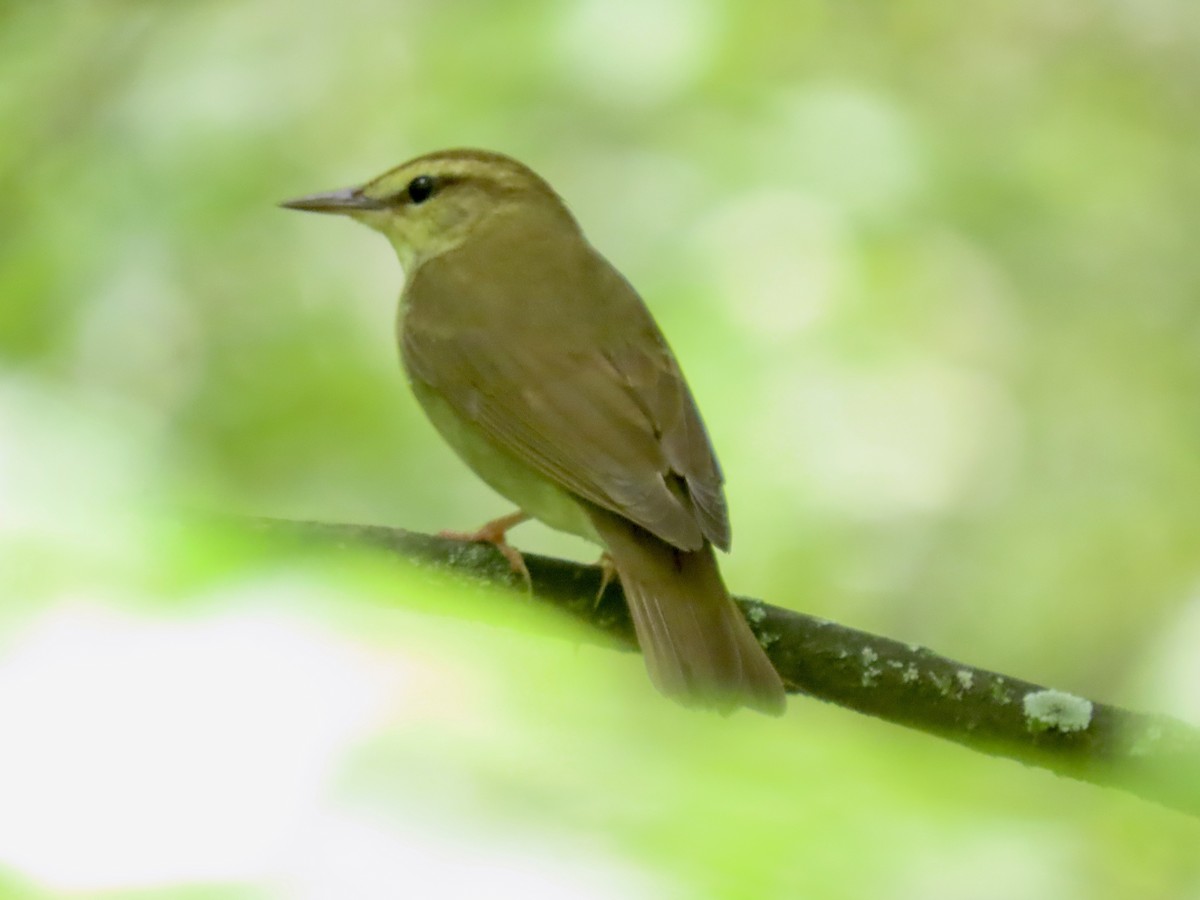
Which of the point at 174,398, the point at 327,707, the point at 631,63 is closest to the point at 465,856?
the point at 327,707

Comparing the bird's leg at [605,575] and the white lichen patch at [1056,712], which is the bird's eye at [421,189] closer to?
the bird's leg at [605,575]

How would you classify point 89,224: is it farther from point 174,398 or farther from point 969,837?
point 969,837

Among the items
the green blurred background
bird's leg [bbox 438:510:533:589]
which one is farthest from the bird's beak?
bird's leg [bbox 438:510:533:589]

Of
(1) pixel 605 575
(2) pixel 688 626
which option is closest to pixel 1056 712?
(2) pixel 688 626

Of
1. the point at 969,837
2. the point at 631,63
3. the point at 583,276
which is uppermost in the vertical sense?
the point at 631,63

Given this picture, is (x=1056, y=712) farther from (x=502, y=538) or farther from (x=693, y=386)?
(x=693, y=386)

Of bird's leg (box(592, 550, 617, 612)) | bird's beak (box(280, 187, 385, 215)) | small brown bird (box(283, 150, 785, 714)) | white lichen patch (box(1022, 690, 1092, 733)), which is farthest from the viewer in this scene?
bird's beak (box(280, 187, 385, 215))

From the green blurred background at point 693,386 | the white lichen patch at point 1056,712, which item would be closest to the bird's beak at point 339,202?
the green blurred background at point 693,386

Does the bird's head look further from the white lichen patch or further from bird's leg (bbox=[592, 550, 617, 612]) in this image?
the white lichen patch
